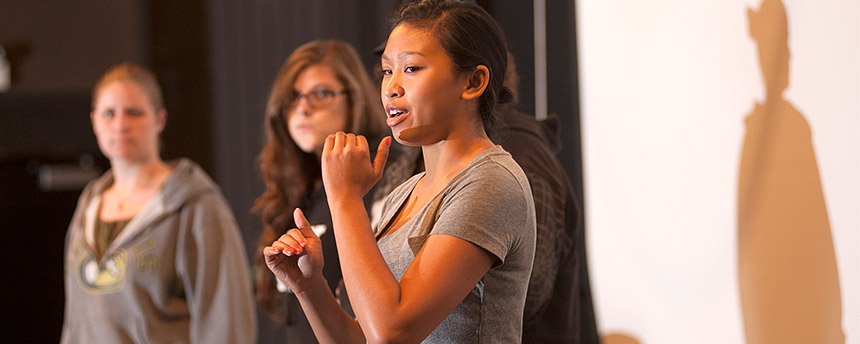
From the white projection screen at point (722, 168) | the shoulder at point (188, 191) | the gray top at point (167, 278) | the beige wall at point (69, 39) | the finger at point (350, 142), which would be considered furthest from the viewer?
the beige wall at point (69, 39)

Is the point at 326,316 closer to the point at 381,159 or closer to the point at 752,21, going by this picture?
the point at 381,159

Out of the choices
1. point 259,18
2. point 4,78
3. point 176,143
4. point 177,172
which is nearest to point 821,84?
point 177,172

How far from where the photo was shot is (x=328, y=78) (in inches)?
77.9

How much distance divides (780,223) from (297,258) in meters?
0.91

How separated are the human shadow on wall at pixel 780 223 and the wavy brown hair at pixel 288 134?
3.01 feet

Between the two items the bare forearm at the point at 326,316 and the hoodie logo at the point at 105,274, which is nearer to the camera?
the bare forearm at the point at 326,316

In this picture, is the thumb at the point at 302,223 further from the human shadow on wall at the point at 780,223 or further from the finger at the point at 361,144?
the human shadow on wall at the point at 780,223

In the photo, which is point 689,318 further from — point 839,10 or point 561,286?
point 839,10

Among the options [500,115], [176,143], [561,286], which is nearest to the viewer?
[500,115]

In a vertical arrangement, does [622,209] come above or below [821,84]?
below

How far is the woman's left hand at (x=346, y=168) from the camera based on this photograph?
1024 mm

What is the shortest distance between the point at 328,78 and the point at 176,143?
5.32ft

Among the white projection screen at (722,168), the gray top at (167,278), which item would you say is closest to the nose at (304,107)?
the gray top at (167,278)

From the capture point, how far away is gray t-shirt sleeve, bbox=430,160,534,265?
96cm
